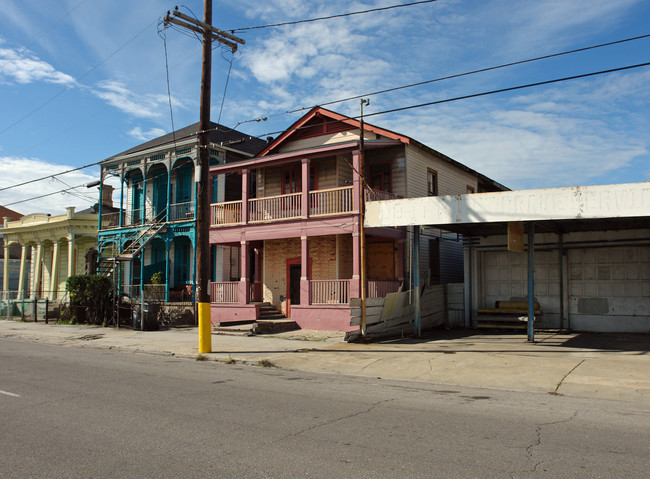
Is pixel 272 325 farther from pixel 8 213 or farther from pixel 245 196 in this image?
pixel 8 213

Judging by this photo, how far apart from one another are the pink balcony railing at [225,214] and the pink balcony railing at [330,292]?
5254 mm

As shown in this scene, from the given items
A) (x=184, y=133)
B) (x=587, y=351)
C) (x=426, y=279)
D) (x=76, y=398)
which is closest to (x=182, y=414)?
(x=76, y=398)

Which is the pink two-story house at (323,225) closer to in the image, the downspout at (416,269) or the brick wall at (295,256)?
the brick wall at (295,256)

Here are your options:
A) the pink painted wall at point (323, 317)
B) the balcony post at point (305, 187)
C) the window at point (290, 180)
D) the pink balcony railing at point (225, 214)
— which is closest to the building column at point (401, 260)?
the pink painted wall at point (323, 317)

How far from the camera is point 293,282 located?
2248cm

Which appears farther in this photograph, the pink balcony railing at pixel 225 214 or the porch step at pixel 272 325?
the pink balcony railing at pixel 225 214

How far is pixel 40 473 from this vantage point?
487 centimetres

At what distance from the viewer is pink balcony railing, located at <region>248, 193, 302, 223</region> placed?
21.3 metres

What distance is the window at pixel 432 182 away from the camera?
73.2 feet

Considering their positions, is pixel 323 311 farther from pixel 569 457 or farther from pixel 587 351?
pixel 569 457

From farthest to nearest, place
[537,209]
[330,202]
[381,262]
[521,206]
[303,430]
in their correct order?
[381,262]
[330,202]
[521,206]
[537,209]
[303,430]

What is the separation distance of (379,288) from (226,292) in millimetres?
6954

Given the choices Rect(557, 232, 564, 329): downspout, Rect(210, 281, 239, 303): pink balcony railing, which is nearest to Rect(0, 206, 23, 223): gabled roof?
Rect(210, 281, 239, 303): pink balcony railing

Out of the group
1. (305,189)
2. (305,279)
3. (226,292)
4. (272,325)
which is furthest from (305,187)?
(226,292)
